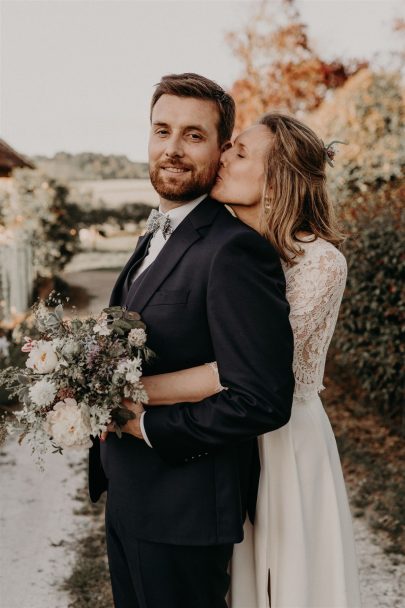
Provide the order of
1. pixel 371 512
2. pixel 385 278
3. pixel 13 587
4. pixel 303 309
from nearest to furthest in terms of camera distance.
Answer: pixel 303 309
pixel 13 587
pixel 371 512
pixel 385 278

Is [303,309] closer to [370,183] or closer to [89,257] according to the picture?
[370,183]

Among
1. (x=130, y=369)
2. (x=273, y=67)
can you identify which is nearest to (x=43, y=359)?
(x=130, y=369)

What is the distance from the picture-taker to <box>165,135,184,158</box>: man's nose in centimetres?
229

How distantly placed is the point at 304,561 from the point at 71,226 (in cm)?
1186

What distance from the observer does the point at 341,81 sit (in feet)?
66.2

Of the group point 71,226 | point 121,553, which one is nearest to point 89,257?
point 71,226

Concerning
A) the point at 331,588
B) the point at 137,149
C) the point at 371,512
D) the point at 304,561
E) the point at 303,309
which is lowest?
the point at 371,512

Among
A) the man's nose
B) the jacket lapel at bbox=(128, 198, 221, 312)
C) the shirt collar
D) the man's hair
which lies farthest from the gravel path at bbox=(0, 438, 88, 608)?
the man's hair

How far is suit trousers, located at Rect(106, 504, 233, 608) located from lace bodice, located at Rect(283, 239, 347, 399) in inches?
28.3

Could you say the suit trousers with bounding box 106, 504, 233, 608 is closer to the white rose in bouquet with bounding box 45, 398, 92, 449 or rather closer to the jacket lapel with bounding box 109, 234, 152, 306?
the white rose in bouquet with bounding box 45, 398, 92, 449

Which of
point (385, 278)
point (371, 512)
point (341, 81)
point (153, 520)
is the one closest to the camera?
point (153, 520)

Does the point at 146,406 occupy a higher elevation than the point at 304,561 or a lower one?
higher

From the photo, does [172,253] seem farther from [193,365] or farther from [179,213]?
[193,365]

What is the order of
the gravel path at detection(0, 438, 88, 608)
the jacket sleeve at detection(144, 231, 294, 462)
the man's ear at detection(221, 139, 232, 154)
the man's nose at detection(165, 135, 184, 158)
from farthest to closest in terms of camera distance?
the gravel path at detection(0, 438, 88, 608), the man's ear at detection(221, 139, 232, 154), the man's nose at detection(165, 135, 184, 158), the jacket sleeve at detection(144, 231, 294, 462)
